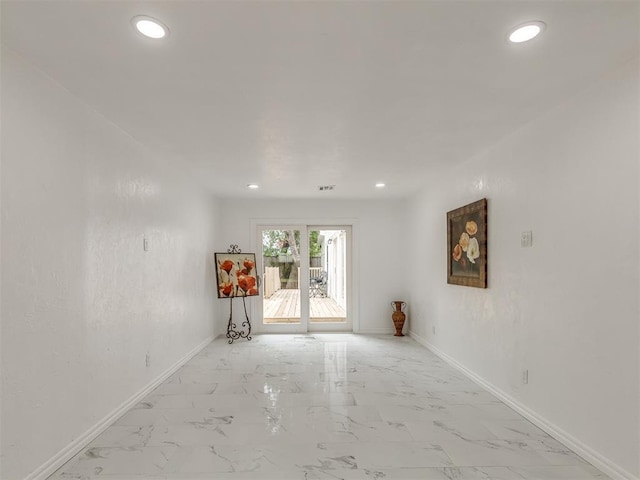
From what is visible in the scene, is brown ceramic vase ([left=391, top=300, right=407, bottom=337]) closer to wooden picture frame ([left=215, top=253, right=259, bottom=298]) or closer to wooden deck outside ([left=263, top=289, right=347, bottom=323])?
wooden deck outside ([left=263, top=289, right=347, bottom=323])

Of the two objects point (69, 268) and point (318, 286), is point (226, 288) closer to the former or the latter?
point (318, 286)

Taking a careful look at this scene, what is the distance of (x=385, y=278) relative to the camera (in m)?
6.83

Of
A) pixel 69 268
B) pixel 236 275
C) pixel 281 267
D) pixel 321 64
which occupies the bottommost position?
pixel 236 275

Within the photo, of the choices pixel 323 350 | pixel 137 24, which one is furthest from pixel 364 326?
pixel 137 24

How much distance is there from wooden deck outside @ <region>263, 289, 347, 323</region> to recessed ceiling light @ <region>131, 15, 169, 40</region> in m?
5.36

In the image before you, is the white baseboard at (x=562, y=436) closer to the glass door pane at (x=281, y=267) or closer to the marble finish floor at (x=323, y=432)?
the marble finish floor at (x=323, y=432)

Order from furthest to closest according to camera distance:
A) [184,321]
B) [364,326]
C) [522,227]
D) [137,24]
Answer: [364,326], [184,321], [522,227], [137,24]

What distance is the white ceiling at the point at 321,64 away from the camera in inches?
67.8

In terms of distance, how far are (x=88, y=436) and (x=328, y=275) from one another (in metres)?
4.80

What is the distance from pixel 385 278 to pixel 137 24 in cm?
570

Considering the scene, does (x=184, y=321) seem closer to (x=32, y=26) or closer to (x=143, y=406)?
(x=143, y=406)

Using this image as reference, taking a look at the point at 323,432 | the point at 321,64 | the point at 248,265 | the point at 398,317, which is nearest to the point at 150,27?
the point at 321,64

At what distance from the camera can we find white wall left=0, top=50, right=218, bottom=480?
2.03m

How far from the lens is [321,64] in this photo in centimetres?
215
